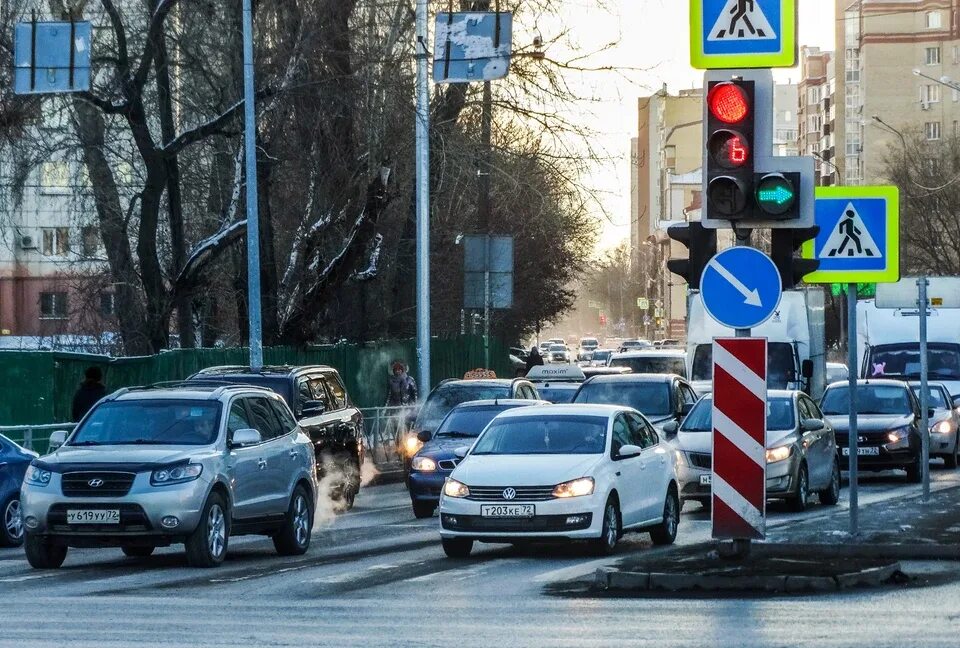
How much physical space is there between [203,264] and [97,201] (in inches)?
128

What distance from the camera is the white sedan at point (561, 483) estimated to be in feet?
56.0

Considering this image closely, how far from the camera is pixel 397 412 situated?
36469mm

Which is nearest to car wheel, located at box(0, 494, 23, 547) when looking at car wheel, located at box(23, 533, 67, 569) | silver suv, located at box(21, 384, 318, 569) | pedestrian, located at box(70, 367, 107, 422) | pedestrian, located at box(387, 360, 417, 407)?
silver suv, located at box(21, 384, 318, 569)

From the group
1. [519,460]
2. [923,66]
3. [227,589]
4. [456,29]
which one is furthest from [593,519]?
[923,66]

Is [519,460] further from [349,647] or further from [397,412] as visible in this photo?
[397,412]

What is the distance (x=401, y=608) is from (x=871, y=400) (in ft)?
64.4

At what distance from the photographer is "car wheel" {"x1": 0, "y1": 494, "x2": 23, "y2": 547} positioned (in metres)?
19.7

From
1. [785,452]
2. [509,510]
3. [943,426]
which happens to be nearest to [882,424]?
[943,426]

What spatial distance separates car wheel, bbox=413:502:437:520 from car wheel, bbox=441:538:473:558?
213 inches

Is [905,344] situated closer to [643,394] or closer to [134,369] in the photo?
[643,394]

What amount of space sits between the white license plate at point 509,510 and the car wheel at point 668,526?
7.03ft

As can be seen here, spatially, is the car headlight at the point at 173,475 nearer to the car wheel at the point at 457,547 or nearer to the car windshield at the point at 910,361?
the car wheel at the point at 457,547

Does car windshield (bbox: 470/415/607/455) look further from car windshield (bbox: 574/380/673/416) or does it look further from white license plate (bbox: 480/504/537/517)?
car windshield (bbox: 574/380/673/416)

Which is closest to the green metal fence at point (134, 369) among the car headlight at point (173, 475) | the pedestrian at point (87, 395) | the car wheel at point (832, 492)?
the pedestrian at point (87, 395)
